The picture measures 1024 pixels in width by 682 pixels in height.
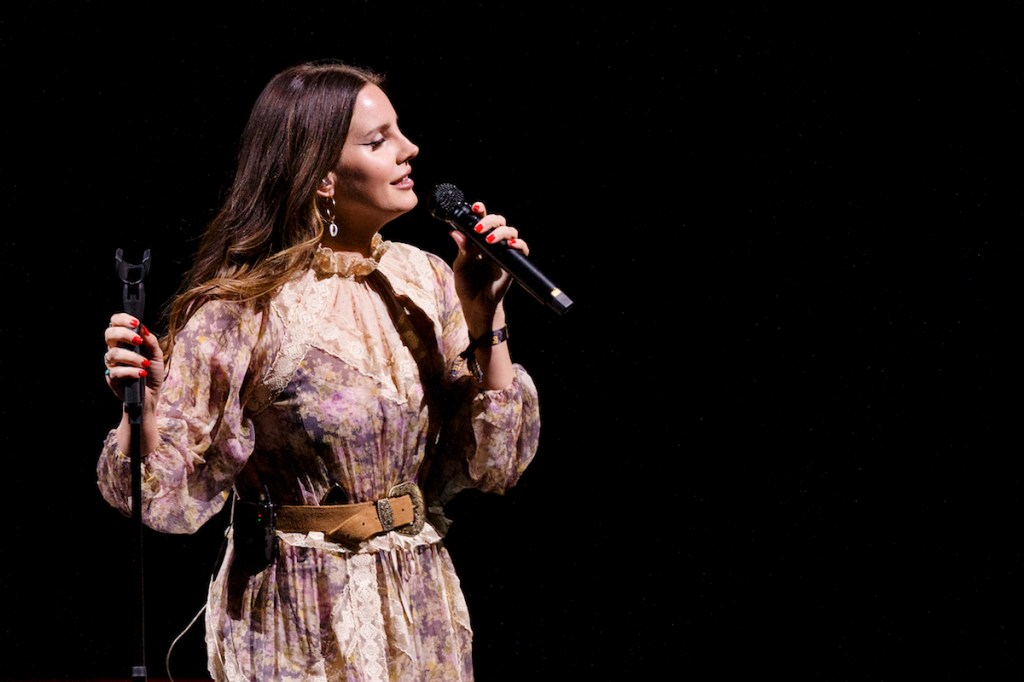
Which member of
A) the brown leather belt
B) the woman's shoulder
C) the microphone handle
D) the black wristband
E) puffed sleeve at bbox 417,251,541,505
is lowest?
the brown leather belt

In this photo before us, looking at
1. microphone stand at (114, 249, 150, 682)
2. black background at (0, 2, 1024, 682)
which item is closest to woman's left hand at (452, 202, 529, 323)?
microphone stand at (114, 249, 150, 682)

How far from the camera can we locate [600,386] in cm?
279

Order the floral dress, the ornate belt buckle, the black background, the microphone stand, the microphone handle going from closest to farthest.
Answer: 1. the microphone stand
2. the microphone handle
3. the floral dress
4. the ornate belt buckle
5. the black background

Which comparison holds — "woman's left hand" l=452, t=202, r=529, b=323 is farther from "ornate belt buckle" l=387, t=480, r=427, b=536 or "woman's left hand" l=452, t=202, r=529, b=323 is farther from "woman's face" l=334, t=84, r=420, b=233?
→ "ornate belt buckle" l=387, t=480, r=427, b=536

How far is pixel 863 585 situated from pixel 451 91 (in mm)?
1441

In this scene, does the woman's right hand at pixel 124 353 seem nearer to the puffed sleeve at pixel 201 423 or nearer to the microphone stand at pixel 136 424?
the microphone stand at pixel 136 424

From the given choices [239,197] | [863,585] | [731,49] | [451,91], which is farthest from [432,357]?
[863,585]

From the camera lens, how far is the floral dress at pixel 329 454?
5.35 feet

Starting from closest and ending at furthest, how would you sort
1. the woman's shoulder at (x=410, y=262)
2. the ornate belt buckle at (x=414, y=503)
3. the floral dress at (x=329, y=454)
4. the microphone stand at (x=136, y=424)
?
the microphone stand at (x=136, y=424)
the floral dress at (x=329, y=454)
the ornate belt buckle at (x=414, y=503)
the woman's shoulder at (x=410, y=262)

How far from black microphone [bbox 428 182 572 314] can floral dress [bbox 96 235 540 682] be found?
205 millimetres

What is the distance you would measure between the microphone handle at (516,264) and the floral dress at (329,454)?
0.73ft

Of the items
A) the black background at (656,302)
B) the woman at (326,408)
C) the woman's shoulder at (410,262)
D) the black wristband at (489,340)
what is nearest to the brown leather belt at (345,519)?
the woman at (326,408)

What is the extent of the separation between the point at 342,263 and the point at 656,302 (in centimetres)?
110

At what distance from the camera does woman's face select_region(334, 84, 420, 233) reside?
178 cm
